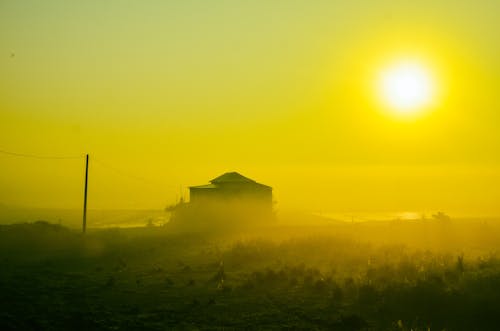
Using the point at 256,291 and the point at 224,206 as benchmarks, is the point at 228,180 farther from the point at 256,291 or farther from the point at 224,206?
the point at 256,291

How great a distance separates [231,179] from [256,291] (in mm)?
37052

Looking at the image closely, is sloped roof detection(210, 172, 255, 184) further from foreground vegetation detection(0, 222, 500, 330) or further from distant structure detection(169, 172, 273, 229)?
foreground vegetation detection(0, 222, 500, 330)

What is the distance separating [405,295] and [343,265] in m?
6.96

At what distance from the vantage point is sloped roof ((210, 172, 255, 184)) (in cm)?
5250

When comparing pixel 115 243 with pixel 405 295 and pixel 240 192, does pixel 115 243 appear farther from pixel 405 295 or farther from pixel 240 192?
pixel 405 295

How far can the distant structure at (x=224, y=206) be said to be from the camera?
5031 cm

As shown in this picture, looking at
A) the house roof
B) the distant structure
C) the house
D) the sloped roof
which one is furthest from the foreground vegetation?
the sloped roof

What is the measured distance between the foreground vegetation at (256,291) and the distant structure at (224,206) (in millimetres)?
23726

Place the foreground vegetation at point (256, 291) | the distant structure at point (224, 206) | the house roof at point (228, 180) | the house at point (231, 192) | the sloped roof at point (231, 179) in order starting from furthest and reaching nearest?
the sloped roof at point (231, 179) → the house roof at point (228, 180) → the house at point (231, 192) → the distant structure at point (224, 206) → the foreground vegetation at point (256, 291)

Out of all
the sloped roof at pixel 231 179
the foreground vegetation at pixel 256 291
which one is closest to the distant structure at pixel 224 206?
the sloped roof at pixel 231 179

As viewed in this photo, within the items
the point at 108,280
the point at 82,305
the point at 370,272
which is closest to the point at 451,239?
the point at 370,272

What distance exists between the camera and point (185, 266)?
891 inches

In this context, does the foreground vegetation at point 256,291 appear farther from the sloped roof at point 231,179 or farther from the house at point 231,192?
the sloped roof at point 231,179

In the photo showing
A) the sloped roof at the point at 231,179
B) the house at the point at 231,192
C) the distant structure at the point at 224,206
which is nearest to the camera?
the distant structure at the point at 224,206
